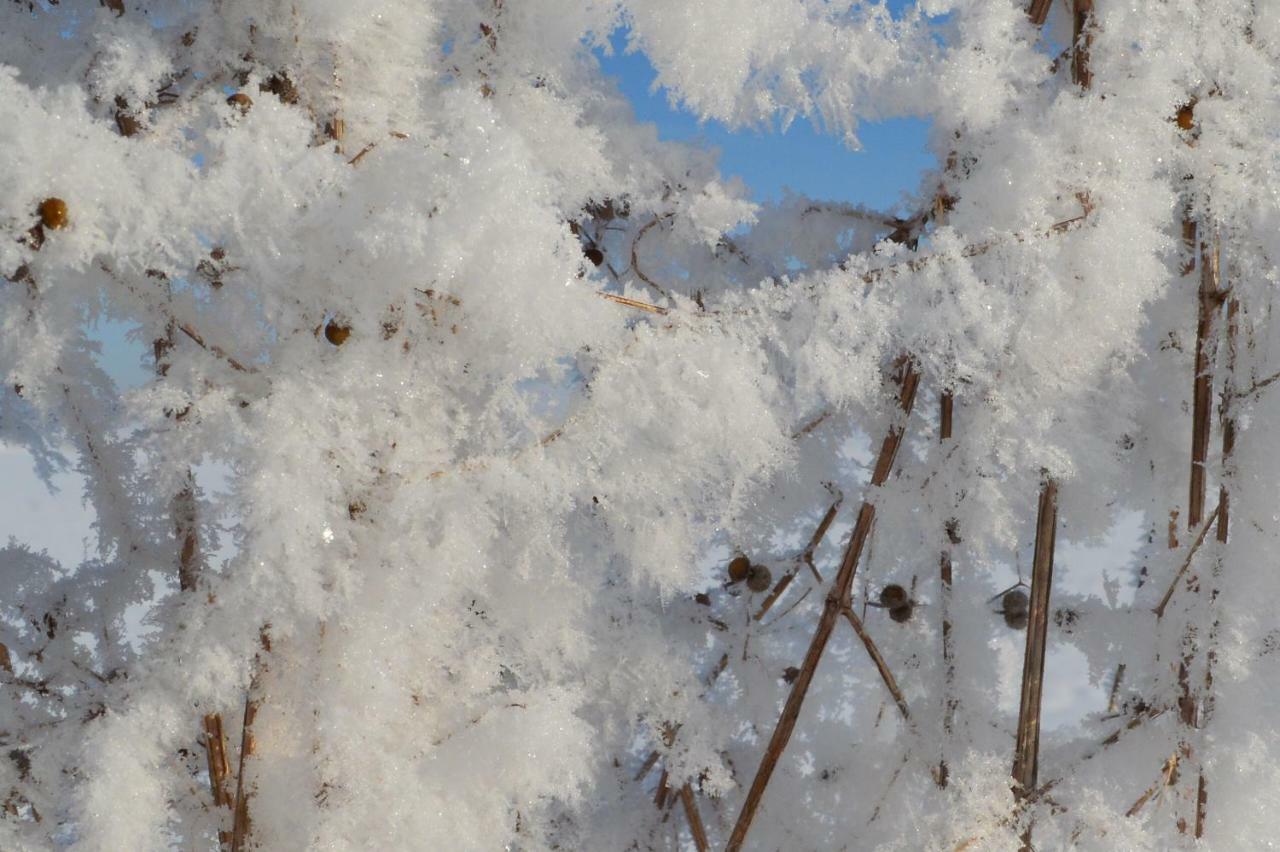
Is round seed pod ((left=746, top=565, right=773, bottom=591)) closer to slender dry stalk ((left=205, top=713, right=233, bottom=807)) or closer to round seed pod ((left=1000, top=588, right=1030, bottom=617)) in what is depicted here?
round seed pod ((left=1000, top=588, right=1030, bottom=617))

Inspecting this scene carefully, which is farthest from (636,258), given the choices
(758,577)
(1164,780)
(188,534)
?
(1164,780)

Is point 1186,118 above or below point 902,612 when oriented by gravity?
above

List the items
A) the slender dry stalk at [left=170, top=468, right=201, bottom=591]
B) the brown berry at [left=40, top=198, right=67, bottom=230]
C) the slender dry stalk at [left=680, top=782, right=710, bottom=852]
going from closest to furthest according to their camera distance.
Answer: the brown berry at [left=40, top=198, right=67, bottom=230] < the slender dry stalk at [left=170, top=468, right=201, bottom=591] < the slender dry stalk at [left=680, top=782, right=710, bottom=852]

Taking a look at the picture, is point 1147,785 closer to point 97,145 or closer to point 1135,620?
point 1135,620

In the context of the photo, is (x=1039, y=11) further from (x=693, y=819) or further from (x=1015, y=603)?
(x=693, y=819)

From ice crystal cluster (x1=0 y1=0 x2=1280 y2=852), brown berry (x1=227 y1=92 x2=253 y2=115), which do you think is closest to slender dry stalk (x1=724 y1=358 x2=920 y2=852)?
ice crystal cluster (x1=0 y1=0 x2=1280 y2=852)

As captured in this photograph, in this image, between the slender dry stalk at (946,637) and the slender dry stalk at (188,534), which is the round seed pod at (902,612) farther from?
the slender dry stalk at (188,534)

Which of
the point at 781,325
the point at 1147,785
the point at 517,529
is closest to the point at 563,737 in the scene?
the point at 517,529

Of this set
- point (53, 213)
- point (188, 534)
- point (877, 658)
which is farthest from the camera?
point (877, 658)

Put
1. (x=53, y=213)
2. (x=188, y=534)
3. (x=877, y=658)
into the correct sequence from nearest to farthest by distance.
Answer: (x=53, y=213) < (x=188, y=534) < (x=877, y=658)
